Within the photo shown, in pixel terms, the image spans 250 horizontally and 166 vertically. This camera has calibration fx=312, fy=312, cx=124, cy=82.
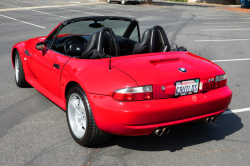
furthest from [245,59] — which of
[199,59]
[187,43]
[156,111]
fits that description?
[156,111]

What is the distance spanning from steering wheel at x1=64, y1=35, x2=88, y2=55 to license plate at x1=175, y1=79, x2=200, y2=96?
1.71 m

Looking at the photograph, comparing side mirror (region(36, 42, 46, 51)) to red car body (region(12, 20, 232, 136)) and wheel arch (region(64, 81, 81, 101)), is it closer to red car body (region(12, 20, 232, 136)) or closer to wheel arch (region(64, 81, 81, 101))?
red car body (region(12, 20, 232, 136))

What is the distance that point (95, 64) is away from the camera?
3713 mm

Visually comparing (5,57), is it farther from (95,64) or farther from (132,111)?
(132,111)

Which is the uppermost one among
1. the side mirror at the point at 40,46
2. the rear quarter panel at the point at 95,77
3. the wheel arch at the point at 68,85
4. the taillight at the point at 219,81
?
the side mirror at the point at 40,46

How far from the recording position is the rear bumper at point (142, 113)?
3166 millimetres

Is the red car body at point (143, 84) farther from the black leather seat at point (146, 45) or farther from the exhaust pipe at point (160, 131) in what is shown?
Answer: the black leather seat at point (146, 45)

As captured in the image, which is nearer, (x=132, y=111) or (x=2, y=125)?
(x=132, y=111)

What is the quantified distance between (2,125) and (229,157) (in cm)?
302

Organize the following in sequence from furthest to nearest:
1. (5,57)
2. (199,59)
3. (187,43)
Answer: (187,43), (5,57), (199,59)

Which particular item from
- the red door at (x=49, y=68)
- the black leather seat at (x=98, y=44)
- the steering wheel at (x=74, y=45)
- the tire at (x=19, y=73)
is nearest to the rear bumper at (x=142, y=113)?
the black leather seat at (x=98, y=44)

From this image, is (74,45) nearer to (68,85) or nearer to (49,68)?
(49,68)

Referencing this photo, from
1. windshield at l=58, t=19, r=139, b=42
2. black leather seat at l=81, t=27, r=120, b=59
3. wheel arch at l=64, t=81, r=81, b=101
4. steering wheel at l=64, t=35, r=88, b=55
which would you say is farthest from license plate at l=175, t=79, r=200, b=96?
steering wheel at l=64, t=35, r=88, b=55

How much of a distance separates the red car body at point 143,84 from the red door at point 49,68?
0.33 feet
